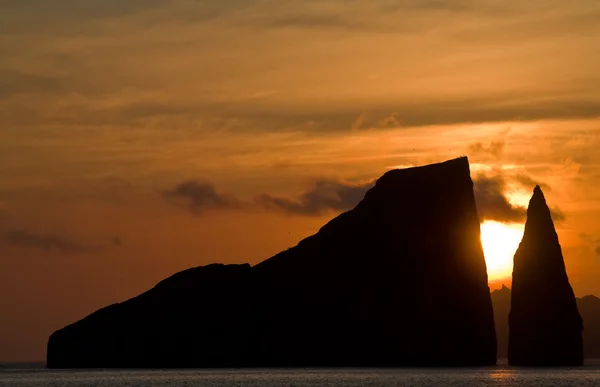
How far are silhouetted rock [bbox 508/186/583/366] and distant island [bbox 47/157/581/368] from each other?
38.7 ft

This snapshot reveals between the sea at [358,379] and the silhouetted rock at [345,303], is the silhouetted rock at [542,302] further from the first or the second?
the silhouetted rock at [345,303]

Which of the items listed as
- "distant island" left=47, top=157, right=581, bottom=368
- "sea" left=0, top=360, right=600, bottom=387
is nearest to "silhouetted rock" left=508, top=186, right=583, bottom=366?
"sea" left=0, top=360, right=600, bottom=387

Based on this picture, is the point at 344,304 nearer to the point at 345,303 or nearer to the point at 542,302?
the point at 345,303

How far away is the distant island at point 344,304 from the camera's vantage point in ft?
558

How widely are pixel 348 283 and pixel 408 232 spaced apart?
11.2 meters

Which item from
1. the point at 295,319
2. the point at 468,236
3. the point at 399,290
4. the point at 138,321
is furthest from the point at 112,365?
the point at 468,236

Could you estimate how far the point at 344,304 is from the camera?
176125mm

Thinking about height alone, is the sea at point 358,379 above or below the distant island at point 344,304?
below

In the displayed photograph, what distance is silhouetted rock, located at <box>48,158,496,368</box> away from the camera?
170 meters

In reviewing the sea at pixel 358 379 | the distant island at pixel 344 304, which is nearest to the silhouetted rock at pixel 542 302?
the sea at pixel 358 379

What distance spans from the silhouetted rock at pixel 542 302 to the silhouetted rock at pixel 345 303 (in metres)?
11.9

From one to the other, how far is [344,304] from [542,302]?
1257 inches

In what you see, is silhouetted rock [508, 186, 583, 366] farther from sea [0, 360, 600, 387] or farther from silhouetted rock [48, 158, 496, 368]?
silhouetted rock [48, 158, 496, 368]

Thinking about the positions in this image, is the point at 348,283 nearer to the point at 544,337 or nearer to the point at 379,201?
the point at 379,201
